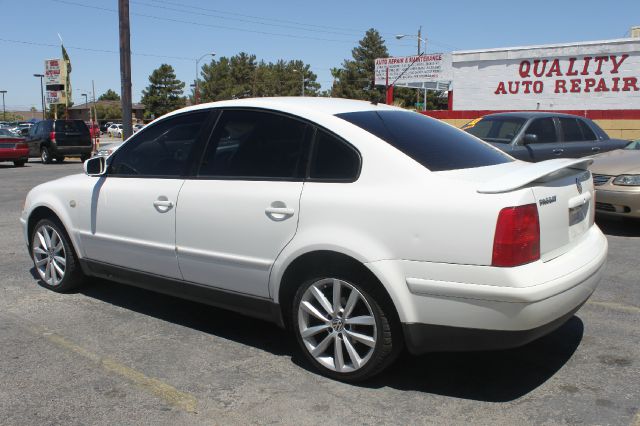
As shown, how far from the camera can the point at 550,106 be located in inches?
999

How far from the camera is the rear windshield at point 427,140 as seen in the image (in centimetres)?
358

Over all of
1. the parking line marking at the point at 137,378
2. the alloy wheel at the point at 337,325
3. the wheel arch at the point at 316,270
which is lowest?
the parking line marking at the point at 137,378

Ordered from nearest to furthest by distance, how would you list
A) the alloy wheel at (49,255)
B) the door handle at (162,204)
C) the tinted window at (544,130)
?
the door handle at (162,204)
the alloy wheel at (49,255)
the tinted window at (544,130)

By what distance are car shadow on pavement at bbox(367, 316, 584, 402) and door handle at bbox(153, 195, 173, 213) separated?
1825mm

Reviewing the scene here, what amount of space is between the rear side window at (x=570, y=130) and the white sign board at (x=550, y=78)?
577 inches

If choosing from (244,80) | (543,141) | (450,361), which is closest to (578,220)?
(450,361)

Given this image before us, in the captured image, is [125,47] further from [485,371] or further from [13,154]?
[485,371]

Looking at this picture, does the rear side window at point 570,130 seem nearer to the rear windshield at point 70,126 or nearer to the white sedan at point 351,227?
the white sedan at point 351,227

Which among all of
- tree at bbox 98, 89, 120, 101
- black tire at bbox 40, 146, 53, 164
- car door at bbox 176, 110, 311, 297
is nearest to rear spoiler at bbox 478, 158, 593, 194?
car door at bbox 176, 110, 311, 297

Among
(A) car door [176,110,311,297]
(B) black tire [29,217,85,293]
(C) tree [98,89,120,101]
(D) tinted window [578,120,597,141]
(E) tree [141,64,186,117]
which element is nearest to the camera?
(A) car door [176,110,311,297]

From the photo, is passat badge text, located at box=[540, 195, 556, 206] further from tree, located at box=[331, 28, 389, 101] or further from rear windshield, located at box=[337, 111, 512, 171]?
tree, located at box=[331, 28, 389, 101]

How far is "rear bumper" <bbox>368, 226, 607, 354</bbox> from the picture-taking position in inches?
118

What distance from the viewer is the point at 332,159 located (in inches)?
143

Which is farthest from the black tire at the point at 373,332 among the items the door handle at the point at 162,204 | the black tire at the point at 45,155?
the black tire at the point at 45,155
